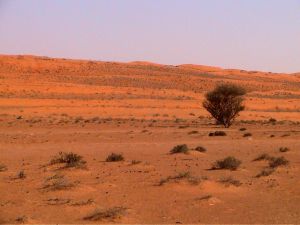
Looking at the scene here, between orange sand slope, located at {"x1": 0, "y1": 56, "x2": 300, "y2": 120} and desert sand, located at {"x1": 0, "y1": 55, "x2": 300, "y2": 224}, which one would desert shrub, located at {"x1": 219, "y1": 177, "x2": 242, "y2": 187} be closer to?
desert sand, located at {"x1": 0, "y1": 55, "x2": 300, "y2": 224}

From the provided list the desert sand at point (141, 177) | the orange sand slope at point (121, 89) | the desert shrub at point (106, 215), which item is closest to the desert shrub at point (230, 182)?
the desert sand at point (141, 177)

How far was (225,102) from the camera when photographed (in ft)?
135

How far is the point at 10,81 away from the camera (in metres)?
81.2

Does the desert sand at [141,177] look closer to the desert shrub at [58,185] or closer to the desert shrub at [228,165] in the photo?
the desert shrub at [58,185]

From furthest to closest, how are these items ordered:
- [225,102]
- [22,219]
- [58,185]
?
1. [225,102]
2. [58,185]
3. [22,219]

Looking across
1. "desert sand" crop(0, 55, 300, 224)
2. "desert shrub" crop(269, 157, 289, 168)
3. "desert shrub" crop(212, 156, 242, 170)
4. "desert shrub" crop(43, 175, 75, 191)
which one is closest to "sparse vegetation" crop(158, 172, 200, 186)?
"desert sand" crop(0, 55, 300, 224)

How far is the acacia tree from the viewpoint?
4116cm

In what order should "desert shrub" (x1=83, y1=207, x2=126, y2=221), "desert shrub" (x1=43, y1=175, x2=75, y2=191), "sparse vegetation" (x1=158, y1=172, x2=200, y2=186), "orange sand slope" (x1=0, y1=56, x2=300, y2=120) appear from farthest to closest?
1. "orange sand slope" (x1=0, y1=56, x2=300, y2=120)
2. "sparse vegetation" (x1=158, y1=172, x2=200, y2=186)
3. "desert shrub" (x1=43, y1=175, x2=75, y2=191)
4. "desert shrub" (x1=83, y1=207, x2=126, y2=221)

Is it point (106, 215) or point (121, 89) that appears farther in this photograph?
point (121, 89)

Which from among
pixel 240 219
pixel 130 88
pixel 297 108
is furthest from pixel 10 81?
pixel 240 219

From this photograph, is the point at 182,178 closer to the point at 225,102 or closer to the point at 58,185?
the point at 58,185

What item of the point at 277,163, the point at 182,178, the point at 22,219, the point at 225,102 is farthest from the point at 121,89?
the point at 22,219

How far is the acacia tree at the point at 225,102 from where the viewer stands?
135 feet

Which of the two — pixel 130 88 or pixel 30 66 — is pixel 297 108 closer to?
pixel 130 88
